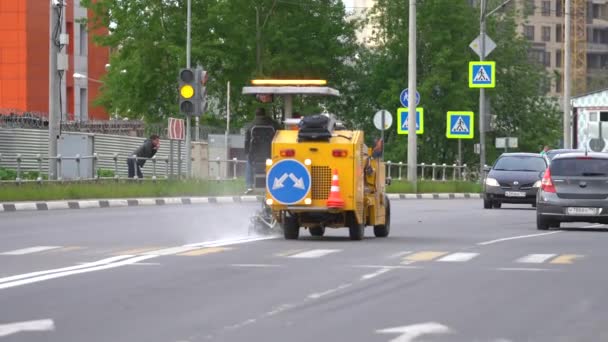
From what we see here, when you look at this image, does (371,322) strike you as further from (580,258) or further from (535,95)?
(535,95)

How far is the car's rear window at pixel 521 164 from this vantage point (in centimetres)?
4359

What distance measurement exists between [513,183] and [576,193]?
1276 centimetres

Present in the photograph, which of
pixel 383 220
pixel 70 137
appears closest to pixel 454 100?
pixel 70 137

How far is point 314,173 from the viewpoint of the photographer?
22750mm

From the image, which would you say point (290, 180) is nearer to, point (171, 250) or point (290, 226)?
point (290, 226)

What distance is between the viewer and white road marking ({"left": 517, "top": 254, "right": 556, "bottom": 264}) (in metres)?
19.2

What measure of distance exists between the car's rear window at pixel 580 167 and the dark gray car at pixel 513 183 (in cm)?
1188

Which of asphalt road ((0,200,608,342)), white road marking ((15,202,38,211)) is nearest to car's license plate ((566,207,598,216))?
asphalt road ((0,200,608,342))

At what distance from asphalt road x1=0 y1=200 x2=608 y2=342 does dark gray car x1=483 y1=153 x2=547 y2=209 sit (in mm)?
16407

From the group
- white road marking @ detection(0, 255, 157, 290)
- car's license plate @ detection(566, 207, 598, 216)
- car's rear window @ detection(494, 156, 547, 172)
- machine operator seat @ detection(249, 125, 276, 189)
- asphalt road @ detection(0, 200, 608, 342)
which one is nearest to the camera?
asphalt road @ detection(0, 200, 608, 342)

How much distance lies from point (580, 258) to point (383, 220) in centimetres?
531

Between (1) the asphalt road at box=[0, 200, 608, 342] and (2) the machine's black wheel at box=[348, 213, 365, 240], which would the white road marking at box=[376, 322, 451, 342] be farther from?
(2) the machine's black wheel at box=[348, 213, 365, 240]

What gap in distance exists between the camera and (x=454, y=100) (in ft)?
293

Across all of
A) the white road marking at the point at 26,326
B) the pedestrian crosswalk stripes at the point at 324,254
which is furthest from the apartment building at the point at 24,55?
the white road marking at the point at 26,326
